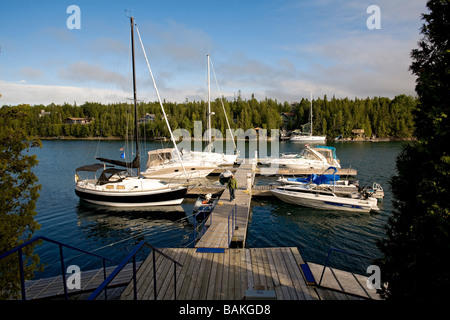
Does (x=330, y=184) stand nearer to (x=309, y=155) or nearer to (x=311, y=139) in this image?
(x=309, y=155)

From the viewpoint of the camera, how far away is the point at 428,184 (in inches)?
172

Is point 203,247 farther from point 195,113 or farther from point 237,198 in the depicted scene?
point 195,113

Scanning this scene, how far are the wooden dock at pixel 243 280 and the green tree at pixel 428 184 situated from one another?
9.19ft

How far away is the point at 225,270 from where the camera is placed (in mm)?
8469

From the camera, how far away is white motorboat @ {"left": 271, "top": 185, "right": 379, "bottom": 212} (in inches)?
751

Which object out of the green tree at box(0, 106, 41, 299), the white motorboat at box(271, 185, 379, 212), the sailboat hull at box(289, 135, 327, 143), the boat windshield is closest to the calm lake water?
the white motorboat at box(271, 185, 379, 212)

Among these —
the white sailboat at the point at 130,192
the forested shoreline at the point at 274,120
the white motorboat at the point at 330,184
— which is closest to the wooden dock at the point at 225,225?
the white sailboat at the point at 130,192

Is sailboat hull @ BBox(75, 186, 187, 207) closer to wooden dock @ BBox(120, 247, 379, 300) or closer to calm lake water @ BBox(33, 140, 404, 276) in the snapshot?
calm lake water @ BBox(33, 140, 404, 276)

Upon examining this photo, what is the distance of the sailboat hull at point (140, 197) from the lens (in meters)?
20.5

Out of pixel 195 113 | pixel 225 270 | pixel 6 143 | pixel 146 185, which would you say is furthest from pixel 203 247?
pixel 195 113

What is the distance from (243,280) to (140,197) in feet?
48.1

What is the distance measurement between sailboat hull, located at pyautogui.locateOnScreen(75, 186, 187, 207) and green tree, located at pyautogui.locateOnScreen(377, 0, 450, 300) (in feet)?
57.5
